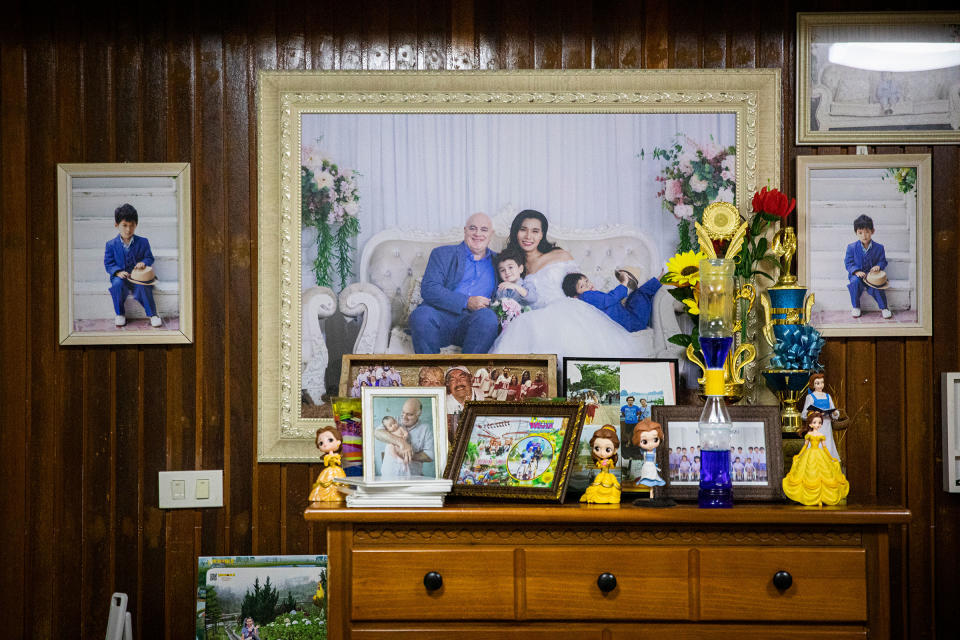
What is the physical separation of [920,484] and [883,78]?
3.76ft

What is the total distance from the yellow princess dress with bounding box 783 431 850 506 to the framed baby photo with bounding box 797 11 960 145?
3.04ft

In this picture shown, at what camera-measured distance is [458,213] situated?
2324mm

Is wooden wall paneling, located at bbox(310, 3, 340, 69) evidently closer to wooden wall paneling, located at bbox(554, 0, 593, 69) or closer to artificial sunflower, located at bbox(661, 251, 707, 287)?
wooden wall paneling, located at bbox(554, 0, 593, 69)

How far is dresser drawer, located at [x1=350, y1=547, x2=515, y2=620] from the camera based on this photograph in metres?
1.88

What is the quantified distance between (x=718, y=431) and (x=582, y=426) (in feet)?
1.04

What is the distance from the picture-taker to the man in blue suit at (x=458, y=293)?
231cm

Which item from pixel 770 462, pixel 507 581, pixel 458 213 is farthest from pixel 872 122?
pixel 507 581

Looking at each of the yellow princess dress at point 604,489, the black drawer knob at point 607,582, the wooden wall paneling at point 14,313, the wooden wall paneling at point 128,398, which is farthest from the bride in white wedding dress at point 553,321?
the wooden wall paneling at point 14,313

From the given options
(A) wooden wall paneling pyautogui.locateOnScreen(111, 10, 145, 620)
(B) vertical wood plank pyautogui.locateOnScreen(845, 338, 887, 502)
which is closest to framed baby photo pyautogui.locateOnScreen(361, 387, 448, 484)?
(A) wooden wall paneling pyautogui.locateOnScreen(111, 10, 145, 620)

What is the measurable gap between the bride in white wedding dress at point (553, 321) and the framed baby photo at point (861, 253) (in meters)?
0.56

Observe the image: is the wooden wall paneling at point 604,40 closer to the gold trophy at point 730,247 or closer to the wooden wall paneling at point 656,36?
the wooden wall paneling at point 656,36

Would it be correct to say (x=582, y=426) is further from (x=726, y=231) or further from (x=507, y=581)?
(x=726, y=231)

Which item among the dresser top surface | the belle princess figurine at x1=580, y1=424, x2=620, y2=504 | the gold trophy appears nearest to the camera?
the dresser top surface

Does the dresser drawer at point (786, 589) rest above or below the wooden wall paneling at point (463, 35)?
below
